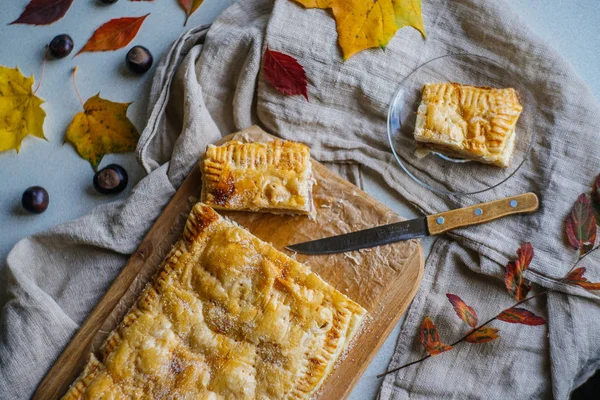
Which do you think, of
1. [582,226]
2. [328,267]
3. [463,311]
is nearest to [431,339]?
[463,311]

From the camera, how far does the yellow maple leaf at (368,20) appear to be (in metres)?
3.55

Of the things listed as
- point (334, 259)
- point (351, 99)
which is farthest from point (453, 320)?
point (351, 99)

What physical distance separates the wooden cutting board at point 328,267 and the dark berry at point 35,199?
72 cm

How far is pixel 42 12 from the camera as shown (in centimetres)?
394

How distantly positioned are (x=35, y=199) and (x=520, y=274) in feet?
9.82

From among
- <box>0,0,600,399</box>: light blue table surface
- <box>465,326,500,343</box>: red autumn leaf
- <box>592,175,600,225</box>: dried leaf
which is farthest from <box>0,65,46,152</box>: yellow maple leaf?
<box>592,175,600,225</box>: dried leaf

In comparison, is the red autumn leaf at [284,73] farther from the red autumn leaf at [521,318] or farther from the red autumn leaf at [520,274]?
the red autumn leaf at [521,318]

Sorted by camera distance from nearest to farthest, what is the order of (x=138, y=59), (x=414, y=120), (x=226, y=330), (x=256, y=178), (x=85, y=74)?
(x=226, y=330), (x=256, y=178), (x=414, y=120), (x=138, y=59), (x=85, y=74)

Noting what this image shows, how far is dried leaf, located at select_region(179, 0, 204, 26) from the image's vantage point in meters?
3.90

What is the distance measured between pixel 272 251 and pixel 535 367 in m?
1.69

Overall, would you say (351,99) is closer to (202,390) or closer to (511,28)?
(511,28)

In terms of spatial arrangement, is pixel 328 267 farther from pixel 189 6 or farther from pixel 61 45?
pixel 61 45

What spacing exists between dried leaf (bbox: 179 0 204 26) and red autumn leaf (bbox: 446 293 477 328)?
8.07ft

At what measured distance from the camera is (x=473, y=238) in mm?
3490
